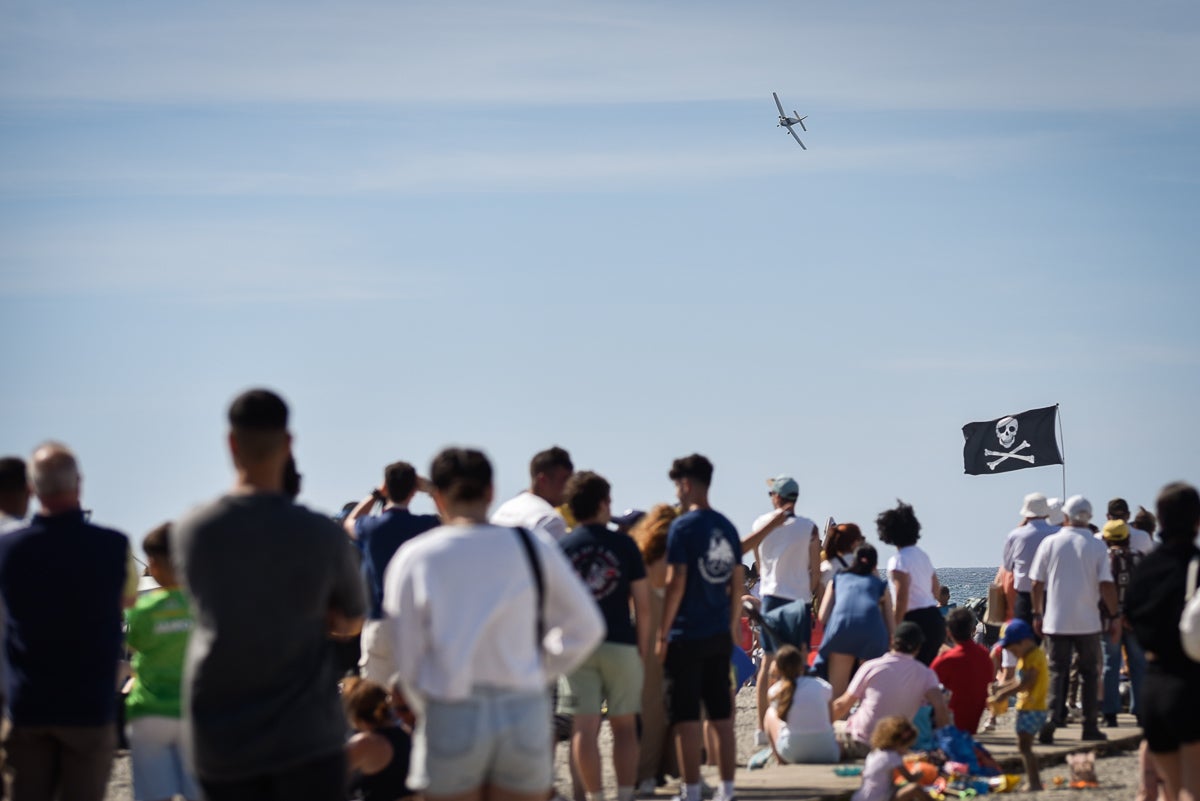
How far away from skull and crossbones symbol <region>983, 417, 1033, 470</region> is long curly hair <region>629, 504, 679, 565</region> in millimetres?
13329

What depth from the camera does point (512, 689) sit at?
203 inches

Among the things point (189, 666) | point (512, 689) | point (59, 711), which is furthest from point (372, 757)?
point (189, 666)

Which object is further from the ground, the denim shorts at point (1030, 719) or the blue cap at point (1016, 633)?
the blue cap at point (1016, 633)

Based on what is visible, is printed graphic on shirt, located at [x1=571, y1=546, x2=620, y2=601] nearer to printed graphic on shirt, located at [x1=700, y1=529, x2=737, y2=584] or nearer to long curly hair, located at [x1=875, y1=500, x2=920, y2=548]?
printed graphic on shirt, located at [x1=700, y1=529, x2=737, y2=584]

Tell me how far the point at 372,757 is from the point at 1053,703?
6.89 metres

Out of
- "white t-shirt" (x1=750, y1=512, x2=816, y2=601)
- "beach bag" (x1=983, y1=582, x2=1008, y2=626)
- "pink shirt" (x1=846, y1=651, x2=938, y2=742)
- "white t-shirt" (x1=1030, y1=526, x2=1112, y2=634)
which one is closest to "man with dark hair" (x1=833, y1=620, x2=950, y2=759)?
"pink shirt" (x1=846, y1=651, x2=938, y2=742)

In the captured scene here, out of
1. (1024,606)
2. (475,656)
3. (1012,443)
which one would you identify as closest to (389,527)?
(475,656)

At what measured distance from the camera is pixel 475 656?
5.12 m

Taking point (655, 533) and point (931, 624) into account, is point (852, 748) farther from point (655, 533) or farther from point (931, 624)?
point (655, 533)

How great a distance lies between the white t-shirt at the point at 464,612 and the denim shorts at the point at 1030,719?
5.55 meters

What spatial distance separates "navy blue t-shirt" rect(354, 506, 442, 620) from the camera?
8992mm

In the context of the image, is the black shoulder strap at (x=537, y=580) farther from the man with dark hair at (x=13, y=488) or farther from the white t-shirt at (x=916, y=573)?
the white t-shirt at (x=916, y=573)

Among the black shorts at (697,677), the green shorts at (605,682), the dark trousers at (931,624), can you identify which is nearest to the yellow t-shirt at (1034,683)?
the dark trousers at (931,624)

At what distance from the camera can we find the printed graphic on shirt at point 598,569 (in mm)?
7953
